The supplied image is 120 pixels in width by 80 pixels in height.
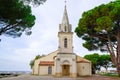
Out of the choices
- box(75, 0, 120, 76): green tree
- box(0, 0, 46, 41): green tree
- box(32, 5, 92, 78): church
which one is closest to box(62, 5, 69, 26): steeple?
box(32, 5, 92, 78): church

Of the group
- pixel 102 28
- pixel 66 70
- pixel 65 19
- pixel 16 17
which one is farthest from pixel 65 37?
pixel 16 17

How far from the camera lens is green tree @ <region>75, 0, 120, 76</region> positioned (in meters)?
22.8

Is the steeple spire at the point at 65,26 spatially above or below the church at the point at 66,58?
above

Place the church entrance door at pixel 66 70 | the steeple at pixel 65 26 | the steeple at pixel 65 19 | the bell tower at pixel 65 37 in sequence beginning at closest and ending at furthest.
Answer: the bell tower at pixel 65 37 < the steeple at pixel 65 26 < the steeple at pixel 65 19 < the church entrance door at pixel 66 70

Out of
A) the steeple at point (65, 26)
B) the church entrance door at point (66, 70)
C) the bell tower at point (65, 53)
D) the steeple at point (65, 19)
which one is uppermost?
the steeple at point (65, 19)

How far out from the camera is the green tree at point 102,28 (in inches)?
896

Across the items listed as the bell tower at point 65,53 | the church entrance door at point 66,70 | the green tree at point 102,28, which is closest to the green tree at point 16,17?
the green tree at point 102,28

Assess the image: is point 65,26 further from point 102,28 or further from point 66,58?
point 102,28

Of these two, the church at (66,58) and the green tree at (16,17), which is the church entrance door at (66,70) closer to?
the church at (66,58)

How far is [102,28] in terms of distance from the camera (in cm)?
2330

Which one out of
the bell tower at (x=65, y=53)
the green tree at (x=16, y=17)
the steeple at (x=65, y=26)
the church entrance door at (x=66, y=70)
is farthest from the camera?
the church entrance door at (x=66, y=70)

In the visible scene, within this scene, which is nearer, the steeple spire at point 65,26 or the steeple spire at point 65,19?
the steeple spire at point 65,26

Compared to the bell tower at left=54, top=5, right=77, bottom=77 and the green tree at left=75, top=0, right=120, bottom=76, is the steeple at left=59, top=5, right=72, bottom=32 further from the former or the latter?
the green tree at left=75, top=0, right=120, bottom=76

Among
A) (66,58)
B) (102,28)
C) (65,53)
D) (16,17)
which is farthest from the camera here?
(65,53)
